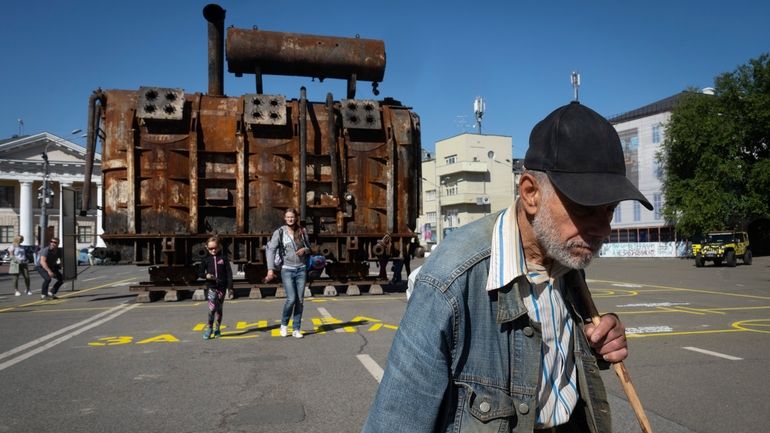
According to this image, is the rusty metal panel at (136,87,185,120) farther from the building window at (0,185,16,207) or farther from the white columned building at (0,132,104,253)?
the building window at (0,185,16,207)

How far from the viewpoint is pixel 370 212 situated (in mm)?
14586

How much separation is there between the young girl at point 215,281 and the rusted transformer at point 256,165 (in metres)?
4.57

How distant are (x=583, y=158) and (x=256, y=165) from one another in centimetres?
1282

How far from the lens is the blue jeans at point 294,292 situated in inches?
342

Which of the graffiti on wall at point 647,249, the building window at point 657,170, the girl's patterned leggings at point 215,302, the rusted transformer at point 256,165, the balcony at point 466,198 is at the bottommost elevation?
the graffiti on wall at point 647,249

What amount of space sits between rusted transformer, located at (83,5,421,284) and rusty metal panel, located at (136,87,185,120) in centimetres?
3

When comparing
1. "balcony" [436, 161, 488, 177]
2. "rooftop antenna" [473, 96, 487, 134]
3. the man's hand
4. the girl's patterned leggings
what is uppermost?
"rooftop antenna" [473, 96, 487, 134]

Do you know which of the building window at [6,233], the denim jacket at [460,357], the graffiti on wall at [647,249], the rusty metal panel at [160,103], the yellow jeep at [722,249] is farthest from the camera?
the building window at [6,233]

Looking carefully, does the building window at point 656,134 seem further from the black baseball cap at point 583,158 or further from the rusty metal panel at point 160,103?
the black baseball cap at point 583,158

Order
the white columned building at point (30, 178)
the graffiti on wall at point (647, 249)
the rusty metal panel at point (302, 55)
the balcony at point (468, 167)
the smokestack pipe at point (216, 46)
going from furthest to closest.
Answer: the balcony at point (468, 167) < the white columned building at point (30, 178) < the graffiti on wall at point (647, 249) < the smokestack pipe at point (216, 46) < the rusty metal panel at point (302, 55)

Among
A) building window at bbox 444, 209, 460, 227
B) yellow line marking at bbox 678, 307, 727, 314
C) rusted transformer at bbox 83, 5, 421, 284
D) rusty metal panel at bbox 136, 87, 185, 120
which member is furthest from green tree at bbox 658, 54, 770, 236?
rusty metal panel at bbox 136, 87, 185, 120

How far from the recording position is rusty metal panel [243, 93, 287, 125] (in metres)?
13.7

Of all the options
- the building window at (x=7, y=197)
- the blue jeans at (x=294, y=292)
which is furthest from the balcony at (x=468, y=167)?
the blue jeans at (x=294, y=292)

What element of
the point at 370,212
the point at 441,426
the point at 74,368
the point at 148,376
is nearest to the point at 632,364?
the point at 148,376
